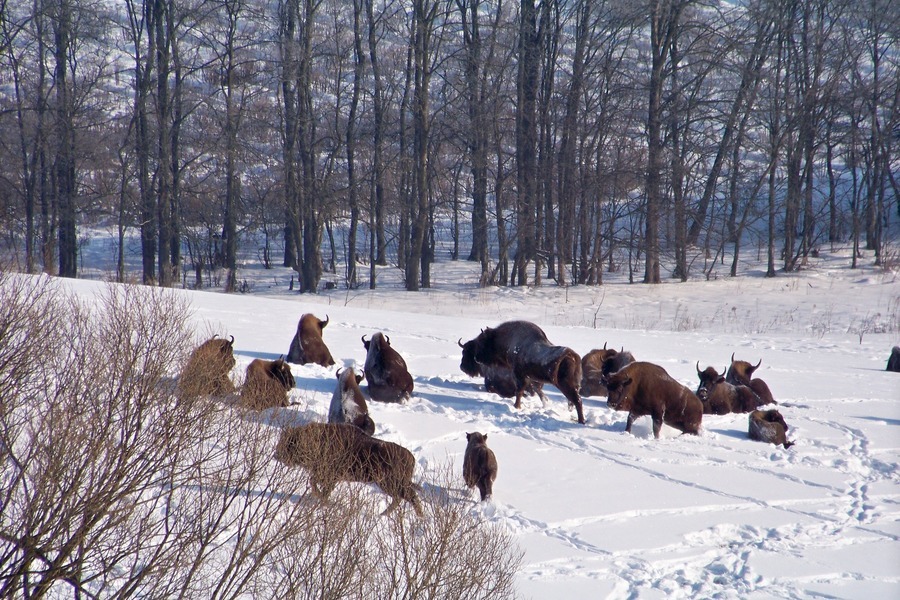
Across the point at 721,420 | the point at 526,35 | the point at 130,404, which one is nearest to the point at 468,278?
the point at 526,35

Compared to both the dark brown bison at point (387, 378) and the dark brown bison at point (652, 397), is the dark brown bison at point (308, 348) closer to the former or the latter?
the dark brown bison at point (387, 378)

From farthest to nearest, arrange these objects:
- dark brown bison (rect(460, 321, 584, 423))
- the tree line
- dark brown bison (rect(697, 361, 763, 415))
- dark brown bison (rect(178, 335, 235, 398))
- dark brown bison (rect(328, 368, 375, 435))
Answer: the tree line < dark brown bison (rect(697, 361, 763, 415)) < dark brown bison (rect(460, 321, 584, 423)) < dark brown bison (rect(328, 368, 375, 435)) < dark brown bison (rect(178, 335, 235, 398))

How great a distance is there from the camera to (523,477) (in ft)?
25.1

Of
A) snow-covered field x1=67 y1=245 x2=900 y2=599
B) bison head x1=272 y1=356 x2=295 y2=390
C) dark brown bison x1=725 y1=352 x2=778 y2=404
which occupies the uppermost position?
bison head x1=272 y1=356 x2=295 y2=390

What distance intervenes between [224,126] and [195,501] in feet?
91.3

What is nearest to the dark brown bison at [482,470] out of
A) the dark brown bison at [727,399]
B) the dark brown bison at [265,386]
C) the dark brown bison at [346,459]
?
the dark brown bison at [346,459]

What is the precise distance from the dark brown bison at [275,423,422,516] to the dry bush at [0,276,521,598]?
0.11 m

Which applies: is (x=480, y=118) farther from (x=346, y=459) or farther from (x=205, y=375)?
(x=346, y=459)

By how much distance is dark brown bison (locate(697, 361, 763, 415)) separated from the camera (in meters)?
10.3

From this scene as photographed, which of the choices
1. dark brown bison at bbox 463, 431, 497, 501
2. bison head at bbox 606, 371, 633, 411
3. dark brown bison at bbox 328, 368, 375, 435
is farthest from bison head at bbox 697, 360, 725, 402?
dark brown bison at bbox 328, 368, 375, 435

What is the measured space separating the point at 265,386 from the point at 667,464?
440 centimetres

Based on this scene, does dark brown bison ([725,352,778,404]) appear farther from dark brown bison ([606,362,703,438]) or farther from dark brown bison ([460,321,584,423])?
dark brown bison ([460,321,584,423])

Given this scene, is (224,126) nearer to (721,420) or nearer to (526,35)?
(526,35)

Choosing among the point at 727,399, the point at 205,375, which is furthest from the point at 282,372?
the point at 727,399
